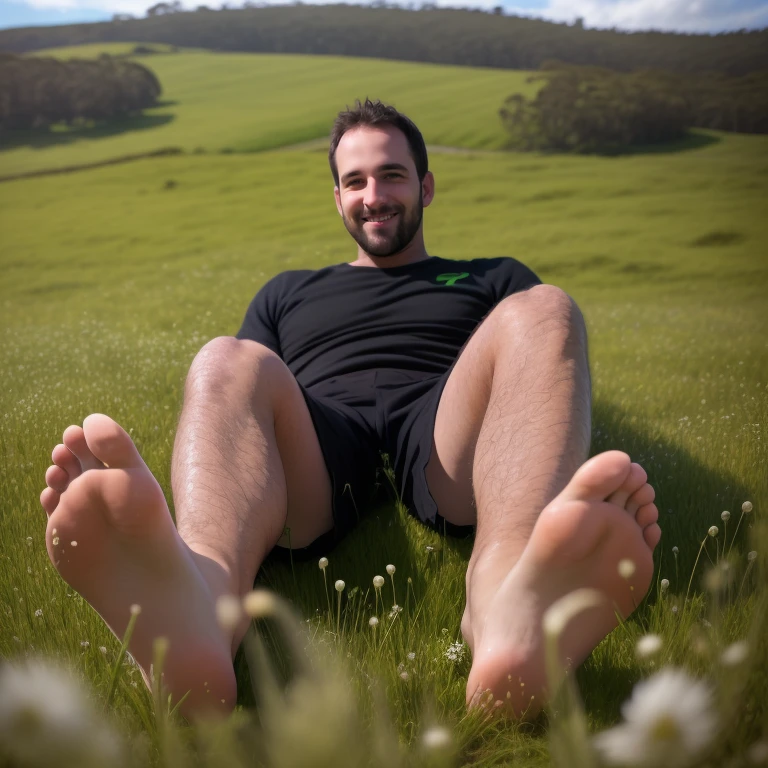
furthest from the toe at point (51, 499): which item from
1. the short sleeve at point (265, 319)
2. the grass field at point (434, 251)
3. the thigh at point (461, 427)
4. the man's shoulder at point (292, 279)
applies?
the man's shoulder at point (292, 279)

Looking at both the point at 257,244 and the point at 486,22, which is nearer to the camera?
the point at 486,22

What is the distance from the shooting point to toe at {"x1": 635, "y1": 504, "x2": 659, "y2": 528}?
1.29 metres

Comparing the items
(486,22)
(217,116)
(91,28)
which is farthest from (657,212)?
(91,28)

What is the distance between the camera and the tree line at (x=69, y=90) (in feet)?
24.3

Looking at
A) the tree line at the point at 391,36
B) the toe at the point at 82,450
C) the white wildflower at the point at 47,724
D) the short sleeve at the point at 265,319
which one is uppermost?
the tree line at the point at 391,36

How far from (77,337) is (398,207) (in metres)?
3.71

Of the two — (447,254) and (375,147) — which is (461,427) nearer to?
(375,147)

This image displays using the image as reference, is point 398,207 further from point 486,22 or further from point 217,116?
point 217,116

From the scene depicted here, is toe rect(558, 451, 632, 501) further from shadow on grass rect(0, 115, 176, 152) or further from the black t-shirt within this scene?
shadow on grass rect(0, 115, 176, 152)

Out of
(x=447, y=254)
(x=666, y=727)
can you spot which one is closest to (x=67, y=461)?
(x=666, y=727)

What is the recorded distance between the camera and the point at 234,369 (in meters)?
1.79

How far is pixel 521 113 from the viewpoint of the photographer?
9.59 metres

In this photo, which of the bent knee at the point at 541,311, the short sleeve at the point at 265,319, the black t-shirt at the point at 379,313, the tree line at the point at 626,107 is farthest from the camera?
the tree line at the point at 626,107

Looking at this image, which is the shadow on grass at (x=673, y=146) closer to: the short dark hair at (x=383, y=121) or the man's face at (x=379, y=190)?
the short dark hair at (x=383, y=121)
